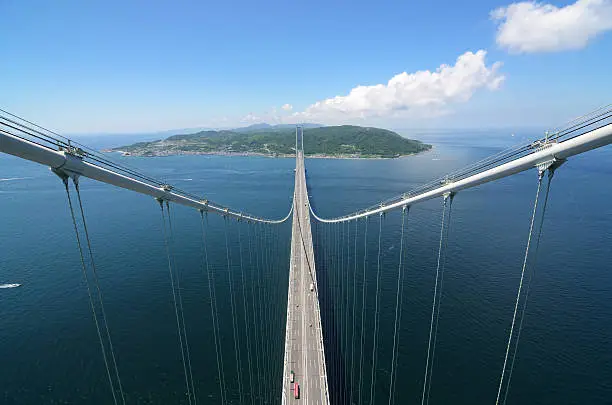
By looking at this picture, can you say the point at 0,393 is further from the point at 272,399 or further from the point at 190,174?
the point at 190,174

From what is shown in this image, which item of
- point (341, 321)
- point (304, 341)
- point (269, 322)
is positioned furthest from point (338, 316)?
point (304, 341)

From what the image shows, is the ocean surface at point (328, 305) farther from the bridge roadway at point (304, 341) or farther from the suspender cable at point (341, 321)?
the bridge roadway at point (304, 341)

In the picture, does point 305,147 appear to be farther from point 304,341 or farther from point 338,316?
point 304,341

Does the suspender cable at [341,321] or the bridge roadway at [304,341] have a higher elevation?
the bridge roadway at [304,341]

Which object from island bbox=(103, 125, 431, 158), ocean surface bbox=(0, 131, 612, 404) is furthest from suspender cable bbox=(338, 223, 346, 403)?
island bbox=(103, 125, 431, 158)

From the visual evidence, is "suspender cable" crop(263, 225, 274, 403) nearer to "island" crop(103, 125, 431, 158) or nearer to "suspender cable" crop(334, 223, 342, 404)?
"suspender cable" crop(334, 223, 342, 404)

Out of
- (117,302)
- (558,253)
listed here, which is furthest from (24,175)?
(558,253)

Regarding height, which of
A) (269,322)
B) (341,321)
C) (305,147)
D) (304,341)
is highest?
(305,147)

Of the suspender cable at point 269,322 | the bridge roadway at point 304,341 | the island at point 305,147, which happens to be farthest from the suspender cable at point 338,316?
the island at point 305,147
